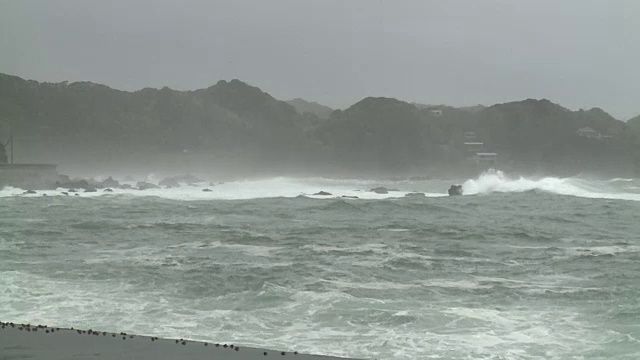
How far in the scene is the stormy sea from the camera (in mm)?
8617

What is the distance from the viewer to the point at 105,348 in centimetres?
664

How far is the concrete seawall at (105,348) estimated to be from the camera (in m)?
6.35

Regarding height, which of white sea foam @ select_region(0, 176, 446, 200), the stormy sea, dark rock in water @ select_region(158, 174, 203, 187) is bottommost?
the stormy sea

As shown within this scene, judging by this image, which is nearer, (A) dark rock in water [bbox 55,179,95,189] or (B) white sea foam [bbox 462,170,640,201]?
(A) dark rock in water [bbox 55,179,95,189]

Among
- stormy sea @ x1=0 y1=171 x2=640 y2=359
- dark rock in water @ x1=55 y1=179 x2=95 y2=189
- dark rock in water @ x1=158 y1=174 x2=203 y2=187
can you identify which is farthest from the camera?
dark rock in water @ x1=158 y1=174 x2=203 y2=187

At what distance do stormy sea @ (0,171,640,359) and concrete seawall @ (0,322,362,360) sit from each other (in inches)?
56.0

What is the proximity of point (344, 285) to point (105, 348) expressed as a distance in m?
5.78

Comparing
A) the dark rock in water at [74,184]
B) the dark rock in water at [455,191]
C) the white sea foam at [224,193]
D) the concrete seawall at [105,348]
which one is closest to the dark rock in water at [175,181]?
the white sea foam at [224,193]

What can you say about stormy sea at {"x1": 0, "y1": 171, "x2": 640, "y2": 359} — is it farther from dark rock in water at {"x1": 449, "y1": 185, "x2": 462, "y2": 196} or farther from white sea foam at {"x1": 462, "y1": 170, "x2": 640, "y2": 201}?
white sea foam at {"x1": 462, "y1": 170, "x2": 640, "y2": 201}

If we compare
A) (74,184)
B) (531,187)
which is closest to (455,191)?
(531,187)

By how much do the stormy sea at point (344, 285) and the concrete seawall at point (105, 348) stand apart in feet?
4.67

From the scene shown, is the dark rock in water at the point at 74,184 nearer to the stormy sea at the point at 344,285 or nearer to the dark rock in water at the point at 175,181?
the dark rock in water at the point at 175,181

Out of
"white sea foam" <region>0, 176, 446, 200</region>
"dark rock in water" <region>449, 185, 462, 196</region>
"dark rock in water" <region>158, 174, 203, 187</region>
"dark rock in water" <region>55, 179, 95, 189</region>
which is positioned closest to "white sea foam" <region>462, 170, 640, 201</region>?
"dark rock in water" <region>449, 185, 462, 196</region>

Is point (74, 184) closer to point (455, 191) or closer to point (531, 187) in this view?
point (455, 191)
